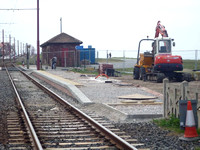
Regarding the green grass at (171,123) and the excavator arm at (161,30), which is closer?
the green grass at (171,123)

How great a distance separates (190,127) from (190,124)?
0.07 m

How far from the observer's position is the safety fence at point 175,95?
32.8 feet

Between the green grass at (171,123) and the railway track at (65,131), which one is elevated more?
the green grass at (171,123)

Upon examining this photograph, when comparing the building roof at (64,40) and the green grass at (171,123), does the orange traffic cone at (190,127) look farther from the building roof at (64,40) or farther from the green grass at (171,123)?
the building roof at (64,40)

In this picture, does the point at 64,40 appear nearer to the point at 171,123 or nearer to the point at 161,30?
the point at 161,30

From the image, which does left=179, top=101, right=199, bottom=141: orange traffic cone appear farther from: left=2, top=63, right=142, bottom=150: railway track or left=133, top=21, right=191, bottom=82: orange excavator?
left=133, top=21, right=191, bottom=82: orange excavator

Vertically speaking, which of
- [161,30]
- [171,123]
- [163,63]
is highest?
[161,30]

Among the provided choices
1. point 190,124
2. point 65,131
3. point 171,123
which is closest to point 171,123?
point 171,123

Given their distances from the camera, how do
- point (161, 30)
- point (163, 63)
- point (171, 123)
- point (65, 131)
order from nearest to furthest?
point (65, 131) → point (171, 123) → point (163, 63) → point (161, 30)

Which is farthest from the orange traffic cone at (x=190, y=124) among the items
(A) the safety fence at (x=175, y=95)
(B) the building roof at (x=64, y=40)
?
(B) the building roof at (x=64, y=40)

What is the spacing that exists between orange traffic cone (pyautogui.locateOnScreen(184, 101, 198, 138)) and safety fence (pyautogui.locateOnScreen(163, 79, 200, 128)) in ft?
2.27

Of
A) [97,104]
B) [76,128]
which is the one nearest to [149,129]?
[76,128]

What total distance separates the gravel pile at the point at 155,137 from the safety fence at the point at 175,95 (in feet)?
2.23

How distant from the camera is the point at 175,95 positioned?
1080 cm
